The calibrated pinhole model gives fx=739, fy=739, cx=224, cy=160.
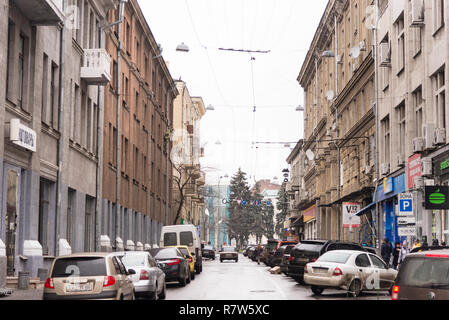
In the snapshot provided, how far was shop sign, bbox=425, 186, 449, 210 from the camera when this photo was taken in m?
21.4

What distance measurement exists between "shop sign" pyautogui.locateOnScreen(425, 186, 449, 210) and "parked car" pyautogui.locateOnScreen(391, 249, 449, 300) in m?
11.3

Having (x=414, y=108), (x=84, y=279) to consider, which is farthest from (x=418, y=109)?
(x=84, y=279)

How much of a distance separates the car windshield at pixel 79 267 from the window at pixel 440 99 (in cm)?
1667

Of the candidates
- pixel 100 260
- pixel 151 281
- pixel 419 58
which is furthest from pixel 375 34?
pixel 100 260

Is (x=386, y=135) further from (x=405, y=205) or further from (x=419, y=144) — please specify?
(x=405, y=205)

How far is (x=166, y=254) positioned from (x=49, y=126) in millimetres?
6215

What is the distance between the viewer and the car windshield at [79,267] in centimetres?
1405

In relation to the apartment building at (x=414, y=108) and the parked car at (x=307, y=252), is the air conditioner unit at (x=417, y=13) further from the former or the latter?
the parked car at (x=307, y=252)

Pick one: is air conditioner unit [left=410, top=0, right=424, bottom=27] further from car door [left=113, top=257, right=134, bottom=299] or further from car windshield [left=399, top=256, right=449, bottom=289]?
car windshield [left=399, top=256, right=449, bottom=289]

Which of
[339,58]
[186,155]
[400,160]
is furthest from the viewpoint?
[186,155]

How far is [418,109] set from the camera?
1209 inches

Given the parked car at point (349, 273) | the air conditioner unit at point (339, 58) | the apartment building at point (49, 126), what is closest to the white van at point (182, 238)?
the apartment building at point (49, 126)
